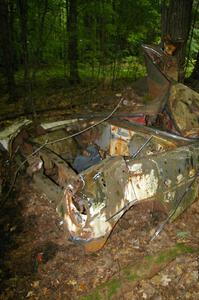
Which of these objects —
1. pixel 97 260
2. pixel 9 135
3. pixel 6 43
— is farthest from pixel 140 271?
pixel 6 43

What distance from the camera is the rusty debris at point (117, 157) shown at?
2.87 m

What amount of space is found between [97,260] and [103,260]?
7 cm

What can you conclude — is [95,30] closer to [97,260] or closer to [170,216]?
[170,216]

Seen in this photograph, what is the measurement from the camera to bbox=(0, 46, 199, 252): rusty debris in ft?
9.42

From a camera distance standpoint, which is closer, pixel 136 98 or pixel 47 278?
pixel 47 278

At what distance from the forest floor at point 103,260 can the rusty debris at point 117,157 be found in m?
0.32

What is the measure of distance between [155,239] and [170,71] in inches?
90.9

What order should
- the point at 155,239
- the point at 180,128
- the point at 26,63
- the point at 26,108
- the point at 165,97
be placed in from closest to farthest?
the point at 155,239
the point at 180,128
the point at 165,97
the point at 26,63
the point at 26,108

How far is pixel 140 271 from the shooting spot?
3.03 metres

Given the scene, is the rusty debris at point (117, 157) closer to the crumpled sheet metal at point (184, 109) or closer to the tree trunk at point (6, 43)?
the crumpled sheet metal at point (184, 109)

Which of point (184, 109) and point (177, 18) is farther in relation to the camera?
point (177, 18)

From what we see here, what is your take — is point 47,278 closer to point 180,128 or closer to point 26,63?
point 180,128

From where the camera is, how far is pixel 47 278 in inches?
118

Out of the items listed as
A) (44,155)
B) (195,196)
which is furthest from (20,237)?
(195,196)
